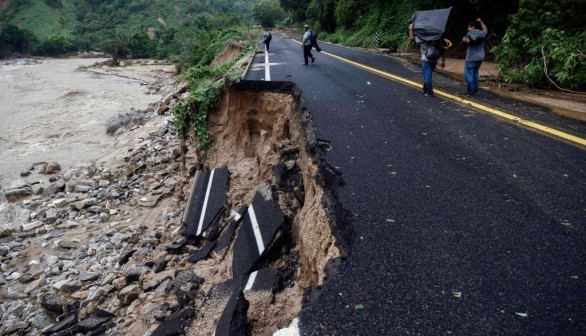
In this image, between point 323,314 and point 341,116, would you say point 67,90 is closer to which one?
point 341,116

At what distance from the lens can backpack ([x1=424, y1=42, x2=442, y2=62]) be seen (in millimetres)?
7574

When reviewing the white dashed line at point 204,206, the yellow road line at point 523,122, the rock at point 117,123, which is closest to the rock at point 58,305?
the white dashed line at point 204,206

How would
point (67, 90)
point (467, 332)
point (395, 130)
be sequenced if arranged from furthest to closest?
1. point (67, 90)
2. point (395, 130)
3. point (467, 332)

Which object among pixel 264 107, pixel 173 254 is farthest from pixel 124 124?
pixel 173 254

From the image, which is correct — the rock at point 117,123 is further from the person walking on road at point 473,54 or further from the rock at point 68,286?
the person walking on road at point 473,54

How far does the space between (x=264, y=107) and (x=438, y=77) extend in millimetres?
5495

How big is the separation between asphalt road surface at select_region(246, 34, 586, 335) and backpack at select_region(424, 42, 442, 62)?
213 centimetres

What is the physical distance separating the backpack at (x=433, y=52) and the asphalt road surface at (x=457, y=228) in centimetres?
213

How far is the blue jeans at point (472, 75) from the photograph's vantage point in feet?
24.6

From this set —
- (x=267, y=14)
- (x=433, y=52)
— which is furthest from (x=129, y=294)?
(x=267, y=14)

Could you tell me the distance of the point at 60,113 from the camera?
2088 centimetres

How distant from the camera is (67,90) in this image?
2862 cm

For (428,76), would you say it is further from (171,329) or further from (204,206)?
(171,329)

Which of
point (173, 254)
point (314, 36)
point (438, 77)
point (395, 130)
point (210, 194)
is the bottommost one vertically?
point (173, 254)
